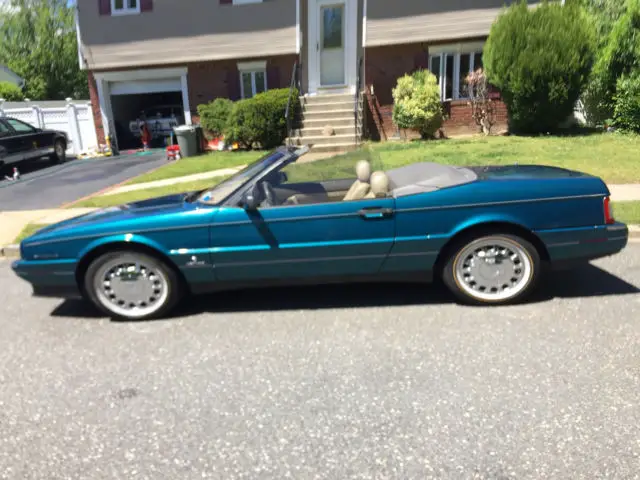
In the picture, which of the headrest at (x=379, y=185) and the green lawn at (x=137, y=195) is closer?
the headrest at (x=379, y=185)

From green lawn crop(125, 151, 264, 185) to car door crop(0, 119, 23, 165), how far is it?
4.21 meters

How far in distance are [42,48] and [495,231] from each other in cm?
3891

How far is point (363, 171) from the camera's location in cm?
421

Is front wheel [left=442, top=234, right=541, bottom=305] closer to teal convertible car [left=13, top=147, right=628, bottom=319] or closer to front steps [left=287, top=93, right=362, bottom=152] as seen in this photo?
teal convertible car [left=13, top=147, right=628, bottom=319]

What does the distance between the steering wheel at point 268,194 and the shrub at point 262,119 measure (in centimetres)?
1040

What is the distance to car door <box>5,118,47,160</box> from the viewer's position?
14469 mm

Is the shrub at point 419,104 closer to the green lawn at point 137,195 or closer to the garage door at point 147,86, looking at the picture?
the green lawn at point 137,195

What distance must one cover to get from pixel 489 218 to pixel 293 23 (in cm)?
1349

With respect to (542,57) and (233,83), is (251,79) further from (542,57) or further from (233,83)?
(542,57)

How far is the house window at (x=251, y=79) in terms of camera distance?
1641 centimetres

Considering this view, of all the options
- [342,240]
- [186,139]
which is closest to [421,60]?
[186,139]

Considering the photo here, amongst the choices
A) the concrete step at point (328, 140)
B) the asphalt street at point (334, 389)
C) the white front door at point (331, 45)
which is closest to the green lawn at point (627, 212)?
the asphalt street at point (334, 389)

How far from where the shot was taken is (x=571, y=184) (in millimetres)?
3963

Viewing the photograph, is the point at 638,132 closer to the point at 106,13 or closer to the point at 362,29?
the point at 362,29
